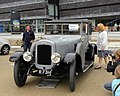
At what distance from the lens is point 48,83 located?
776 centimetres

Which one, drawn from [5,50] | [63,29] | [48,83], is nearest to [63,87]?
[48,83]

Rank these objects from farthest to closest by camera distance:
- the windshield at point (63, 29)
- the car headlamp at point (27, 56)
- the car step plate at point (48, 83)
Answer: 1. the windshield at point (63, 29)
2. the car step plate at point (48, 83)
3. the car headlamp at point (27, 56)

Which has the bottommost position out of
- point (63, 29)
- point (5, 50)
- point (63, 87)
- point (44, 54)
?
point (63, 87)

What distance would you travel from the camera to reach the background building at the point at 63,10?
4800cm

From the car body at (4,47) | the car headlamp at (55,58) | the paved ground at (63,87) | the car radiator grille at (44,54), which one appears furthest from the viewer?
the car body at (4,47)

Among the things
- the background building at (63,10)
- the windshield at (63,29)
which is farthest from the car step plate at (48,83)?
the background building at (63,10)

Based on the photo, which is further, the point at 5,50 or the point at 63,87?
the point at 5,50

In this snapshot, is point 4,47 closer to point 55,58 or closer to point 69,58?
point 55,58

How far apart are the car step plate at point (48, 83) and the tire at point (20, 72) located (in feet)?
1.61

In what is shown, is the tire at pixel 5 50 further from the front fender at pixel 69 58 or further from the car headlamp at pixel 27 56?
the front fender at pixel 69 58

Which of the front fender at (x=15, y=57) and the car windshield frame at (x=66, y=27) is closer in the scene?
the front fender at (x=15, y=57)

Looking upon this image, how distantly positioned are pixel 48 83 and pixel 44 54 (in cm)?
105

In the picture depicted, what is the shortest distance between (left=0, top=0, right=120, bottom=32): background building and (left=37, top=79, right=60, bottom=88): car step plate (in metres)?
38.3

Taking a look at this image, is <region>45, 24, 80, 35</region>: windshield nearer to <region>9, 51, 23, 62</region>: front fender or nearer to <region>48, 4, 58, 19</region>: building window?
<region>9, 51, 23, 62</region>: front fender
